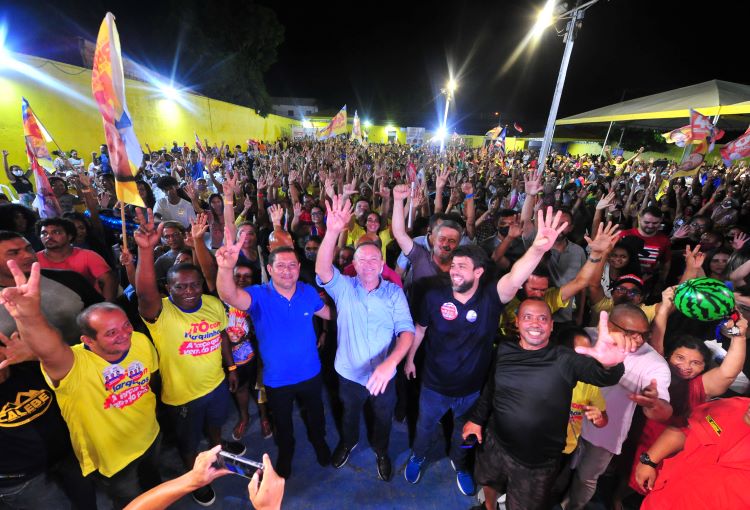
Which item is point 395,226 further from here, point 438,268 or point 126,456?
point 126,456

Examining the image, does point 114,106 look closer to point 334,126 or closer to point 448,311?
point 448,311

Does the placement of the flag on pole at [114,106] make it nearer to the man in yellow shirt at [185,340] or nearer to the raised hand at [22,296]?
the man in yellow shirt at [185,340]

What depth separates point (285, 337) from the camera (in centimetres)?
281

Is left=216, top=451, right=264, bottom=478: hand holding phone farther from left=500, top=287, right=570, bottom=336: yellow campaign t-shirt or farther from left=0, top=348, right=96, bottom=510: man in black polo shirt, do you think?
left=500, top=287, right=570, bottom=336: yellow campaign t-shirt

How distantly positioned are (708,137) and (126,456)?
13.1 meters

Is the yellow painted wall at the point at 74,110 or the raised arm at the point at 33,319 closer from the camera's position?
the raised arm at the point at 33,319

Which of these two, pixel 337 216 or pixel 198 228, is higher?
pixel 337 216

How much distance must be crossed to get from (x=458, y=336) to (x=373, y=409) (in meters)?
1.08

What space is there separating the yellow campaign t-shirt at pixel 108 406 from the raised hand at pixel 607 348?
303cm

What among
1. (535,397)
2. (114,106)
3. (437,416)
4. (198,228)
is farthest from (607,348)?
(114,106)

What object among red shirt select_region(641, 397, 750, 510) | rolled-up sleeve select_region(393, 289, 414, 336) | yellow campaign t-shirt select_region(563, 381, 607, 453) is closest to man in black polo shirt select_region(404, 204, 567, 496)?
rolled-up sleeve select_region(393, 289, 414, 336)

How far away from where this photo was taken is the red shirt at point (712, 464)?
6.14 feet

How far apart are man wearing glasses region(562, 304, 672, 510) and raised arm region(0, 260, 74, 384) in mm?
3631

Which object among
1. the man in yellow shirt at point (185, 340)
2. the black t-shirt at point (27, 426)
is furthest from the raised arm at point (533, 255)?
the black t-shirt at point (27, 426)
